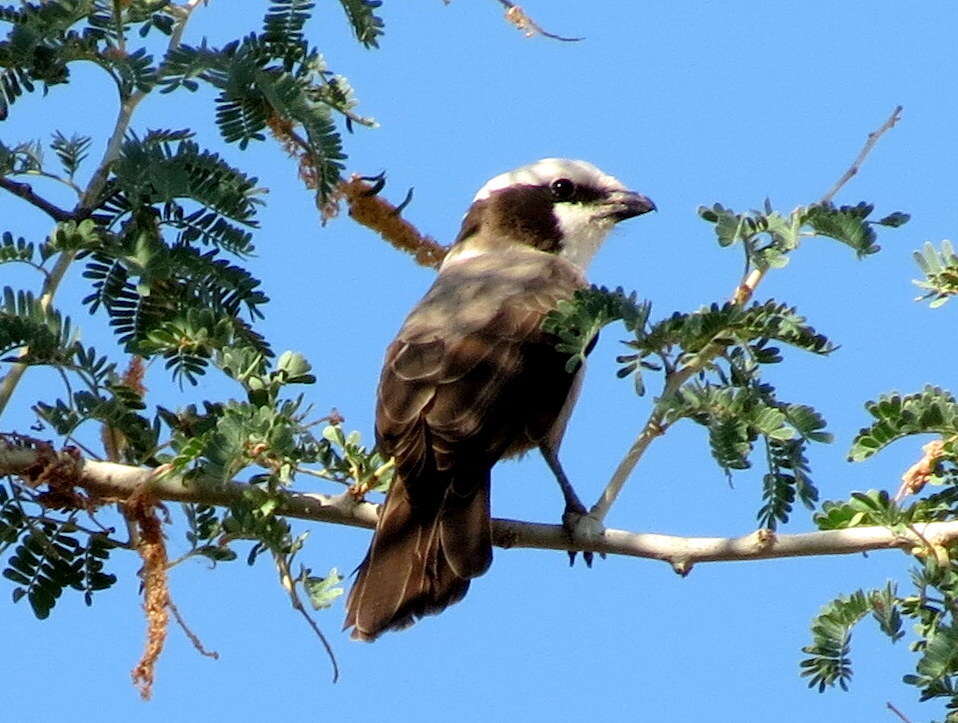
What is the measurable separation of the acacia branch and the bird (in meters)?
0.21

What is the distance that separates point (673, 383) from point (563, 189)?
3.14m

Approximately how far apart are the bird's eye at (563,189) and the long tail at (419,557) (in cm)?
246

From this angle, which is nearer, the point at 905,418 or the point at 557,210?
the point at 905,418

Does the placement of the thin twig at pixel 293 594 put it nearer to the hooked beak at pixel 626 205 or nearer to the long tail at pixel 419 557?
the long tail at pixel 419 557

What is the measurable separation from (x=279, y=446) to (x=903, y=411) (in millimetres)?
1549

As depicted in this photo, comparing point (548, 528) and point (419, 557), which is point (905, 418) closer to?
point (548, 528)

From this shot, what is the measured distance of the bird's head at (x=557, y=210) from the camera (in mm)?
6941

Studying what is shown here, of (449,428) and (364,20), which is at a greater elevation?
(364,20)

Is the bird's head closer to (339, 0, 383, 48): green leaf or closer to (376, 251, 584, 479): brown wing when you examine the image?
(376, 251, 584, 479): brown wing

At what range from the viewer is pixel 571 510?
4.96 meters

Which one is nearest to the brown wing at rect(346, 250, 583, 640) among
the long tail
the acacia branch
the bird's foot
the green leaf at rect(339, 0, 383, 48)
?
the long tail

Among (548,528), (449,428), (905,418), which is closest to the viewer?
(905,418)

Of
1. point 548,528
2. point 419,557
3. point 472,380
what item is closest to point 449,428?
point 472,380

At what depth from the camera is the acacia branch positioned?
3926 mm
